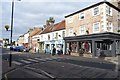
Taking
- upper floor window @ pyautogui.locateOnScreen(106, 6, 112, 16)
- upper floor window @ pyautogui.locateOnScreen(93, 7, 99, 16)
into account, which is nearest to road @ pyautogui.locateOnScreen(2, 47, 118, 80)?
upper floor window @ pyautogui.locateOnScreen(106, 6, 112, 16)

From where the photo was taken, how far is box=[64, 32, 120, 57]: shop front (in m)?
34.0

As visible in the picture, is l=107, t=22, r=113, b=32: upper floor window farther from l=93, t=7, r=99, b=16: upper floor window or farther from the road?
the road

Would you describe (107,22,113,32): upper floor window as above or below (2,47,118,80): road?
above

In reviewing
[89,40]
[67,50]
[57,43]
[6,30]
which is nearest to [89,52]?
[89,40]

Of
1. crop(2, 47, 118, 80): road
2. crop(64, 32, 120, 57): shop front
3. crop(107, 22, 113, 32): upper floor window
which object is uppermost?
crop(107, 22, 113, 32): upper floor window

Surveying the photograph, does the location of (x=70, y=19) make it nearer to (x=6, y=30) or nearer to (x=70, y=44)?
(x=70, y=44)

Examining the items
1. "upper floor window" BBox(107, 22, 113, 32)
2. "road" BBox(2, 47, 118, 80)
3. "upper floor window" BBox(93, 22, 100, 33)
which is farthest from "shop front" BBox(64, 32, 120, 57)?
"road" BBox(2, 47, 118, 80)

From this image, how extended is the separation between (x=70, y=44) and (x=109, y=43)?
1043 centimetres

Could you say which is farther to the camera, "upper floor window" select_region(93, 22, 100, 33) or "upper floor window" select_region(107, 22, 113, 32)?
"upper floor window" select_region(93, 22, 100, 33)

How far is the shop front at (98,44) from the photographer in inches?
1340

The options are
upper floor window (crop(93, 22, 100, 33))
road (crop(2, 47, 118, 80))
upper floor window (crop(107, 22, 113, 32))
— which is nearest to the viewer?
road (crop(2, 47, 118, 80))

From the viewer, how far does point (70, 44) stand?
144ft

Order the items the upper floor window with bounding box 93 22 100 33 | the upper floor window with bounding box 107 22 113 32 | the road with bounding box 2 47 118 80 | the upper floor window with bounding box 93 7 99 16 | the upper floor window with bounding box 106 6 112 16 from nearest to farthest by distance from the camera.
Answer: the road with bounding box 2 47 118 80, the upper floor window with bounding box 107 22 113 32, the upper floor window with bounding box 106 6 112 16, the upper floor window with bounding box 93 22 100 33, the upper floor window with bounding box 93 7 99 16

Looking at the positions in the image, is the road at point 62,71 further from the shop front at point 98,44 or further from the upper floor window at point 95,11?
the upper floor window at point 95,11
